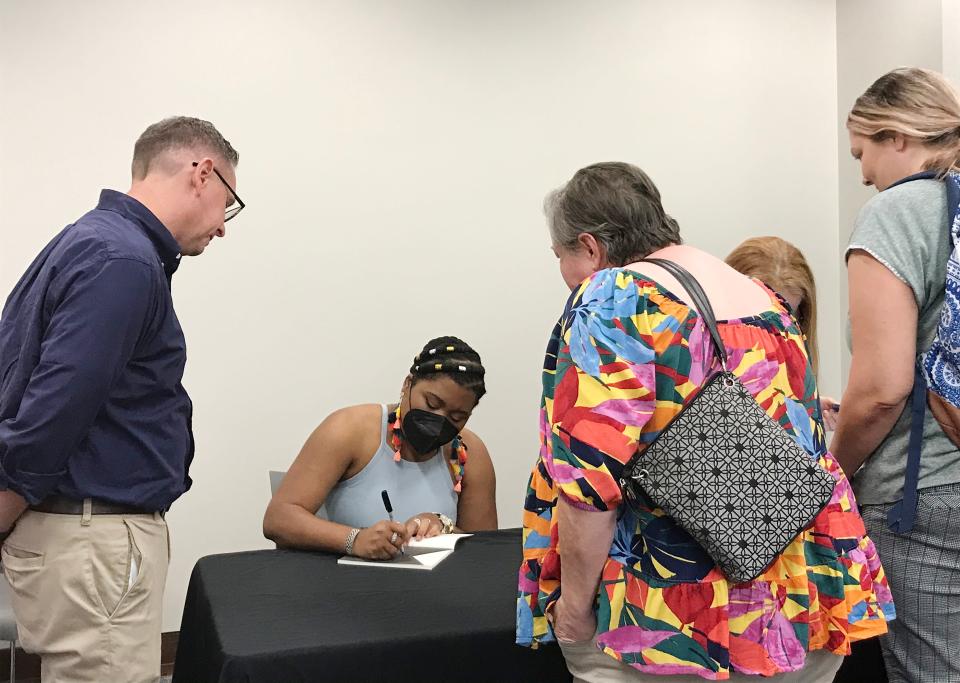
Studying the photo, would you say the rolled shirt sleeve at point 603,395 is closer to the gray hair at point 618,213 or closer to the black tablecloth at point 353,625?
the gray hair at point 618,213

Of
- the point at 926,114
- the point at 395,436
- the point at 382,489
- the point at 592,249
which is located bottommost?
the point at 382,489

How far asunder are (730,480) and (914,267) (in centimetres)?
60

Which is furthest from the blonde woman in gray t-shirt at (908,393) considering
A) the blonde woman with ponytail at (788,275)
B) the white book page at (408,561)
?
the blonde woman with ponytail at (788,275)

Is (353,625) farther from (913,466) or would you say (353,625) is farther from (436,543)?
(913,466)

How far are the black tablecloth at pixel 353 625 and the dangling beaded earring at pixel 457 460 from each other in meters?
0.51

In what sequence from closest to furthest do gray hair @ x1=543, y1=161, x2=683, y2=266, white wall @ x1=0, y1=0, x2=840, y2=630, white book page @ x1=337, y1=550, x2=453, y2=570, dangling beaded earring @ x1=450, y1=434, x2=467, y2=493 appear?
gray hair @ x1=543, y1=161, x2=683, y2=266
white book page @ x1=337, y1=550, x2=453, y2=570
dangling beaded earring @ x1=450, y1=434, x2=467, y2=493
white wall @ x1=0, y1=0, x2=840, y2=630

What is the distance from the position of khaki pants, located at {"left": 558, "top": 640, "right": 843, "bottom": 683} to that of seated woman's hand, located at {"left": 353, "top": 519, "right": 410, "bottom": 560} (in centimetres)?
83

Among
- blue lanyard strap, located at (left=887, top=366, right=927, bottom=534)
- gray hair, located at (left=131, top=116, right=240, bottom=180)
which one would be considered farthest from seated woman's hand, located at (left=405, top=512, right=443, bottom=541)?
blue lanyard strap, located at (left=887, top=366, right=927, bottom=534)

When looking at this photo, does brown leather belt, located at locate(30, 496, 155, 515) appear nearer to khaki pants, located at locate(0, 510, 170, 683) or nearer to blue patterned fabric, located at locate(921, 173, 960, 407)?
khaki pants, located at locate(0, 510, 170, 683)

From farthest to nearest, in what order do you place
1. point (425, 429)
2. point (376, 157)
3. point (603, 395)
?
point (376, 157)
point (425, 429)
point (603, 395)

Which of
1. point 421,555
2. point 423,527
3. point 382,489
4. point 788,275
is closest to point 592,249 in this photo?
point 421,555

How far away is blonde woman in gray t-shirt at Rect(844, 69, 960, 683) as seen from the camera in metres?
1.48

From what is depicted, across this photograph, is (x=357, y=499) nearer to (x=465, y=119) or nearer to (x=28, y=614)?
(x=28, y=614)

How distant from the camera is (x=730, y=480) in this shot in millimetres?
1184
